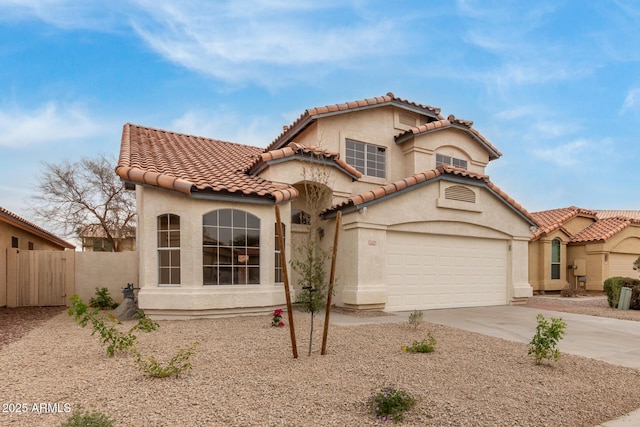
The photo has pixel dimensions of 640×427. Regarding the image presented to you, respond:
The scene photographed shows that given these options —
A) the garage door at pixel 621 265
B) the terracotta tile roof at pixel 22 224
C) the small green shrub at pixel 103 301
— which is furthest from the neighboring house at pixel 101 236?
the garage door at pixel 621 265

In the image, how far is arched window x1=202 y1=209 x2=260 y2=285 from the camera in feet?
33.3

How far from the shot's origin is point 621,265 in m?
20.3

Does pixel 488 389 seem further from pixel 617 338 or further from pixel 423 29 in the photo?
pixel 423 29

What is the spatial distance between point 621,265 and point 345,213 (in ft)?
58.4

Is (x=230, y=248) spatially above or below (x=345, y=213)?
below

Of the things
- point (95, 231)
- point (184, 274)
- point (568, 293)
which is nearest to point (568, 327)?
point (184, 274)

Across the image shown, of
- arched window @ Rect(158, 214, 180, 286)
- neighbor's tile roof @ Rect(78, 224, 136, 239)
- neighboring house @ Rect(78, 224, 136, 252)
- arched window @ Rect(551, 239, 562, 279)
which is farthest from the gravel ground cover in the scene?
neighboring house @ Rect(78, 224, 136, 252)

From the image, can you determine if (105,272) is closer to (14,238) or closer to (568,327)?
(14,238)

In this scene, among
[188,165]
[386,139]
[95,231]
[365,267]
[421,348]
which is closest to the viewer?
[421,348]

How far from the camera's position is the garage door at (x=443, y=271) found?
39.7ft

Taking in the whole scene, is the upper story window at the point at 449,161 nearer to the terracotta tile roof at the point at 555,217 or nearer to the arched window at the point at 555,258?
the terracotta tile roof at the point at 555,217

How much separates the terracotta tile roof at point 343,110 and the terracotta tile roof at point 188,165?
1.71m

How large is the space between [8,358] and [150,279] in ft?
12.2

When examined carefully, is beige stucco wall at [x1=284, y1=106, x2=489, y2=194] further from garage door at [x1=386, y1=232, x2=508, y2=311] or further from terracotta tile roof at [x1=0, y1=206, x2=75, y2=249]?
terracotta tile roof at [x1=0, y1=206, x2=75, y2=249]
